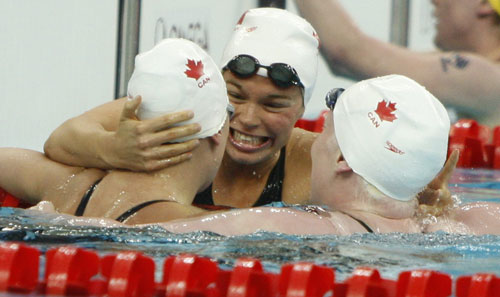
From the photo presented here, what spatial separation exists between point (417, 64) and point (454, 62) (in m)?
0.27

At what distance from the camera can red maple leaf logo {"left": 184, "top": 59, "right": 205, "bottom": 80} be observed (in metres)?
3.04

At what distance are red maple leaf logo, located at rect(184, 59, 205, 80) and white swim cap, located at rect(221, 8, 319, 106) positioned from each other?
2.29 feet

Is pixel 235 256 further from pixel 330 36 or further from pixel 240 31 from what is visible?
pixel 330 36

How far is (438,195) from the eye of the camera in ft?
10.9

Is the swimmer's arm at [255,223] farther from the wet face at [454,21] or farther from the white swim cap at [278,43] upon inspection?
the wet face at [454,21]

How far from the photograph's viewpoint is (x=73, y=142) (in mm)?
3295

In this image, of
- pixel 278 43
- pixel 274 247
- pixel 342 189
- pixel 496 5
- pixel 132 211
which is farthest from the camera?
pixel 496 5

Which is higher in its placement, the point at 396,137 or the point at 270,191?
the point at 396,137

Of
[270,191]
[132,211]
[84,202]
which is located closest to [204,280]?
[132,211]

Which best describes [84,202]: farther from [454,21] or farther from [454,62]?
[454,21]

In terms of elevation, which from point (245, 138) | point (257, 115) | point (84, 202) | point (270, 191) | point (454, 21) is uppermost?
point (454, 21)

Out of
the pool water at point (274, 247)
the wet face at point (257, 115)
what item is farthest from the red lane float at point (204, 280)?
the wet face at point (257, 115)

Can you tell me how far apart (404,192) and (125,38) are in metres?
3.39

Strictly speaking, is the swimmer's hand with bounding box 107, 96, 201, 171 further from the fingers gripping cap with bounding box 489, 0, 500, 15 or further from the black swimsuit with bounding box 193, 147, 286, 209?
the fingers gripping cap with bounding box 489, 0, 500, 15
